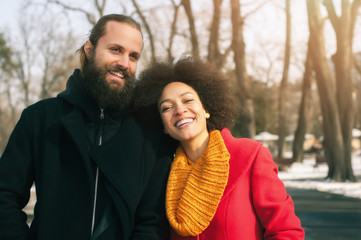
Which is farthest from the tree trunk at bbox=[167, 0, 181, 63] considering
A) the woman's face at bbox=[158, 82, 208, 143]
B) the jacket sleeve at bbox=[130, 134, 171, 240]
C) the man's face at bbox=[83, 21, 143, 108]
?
the jacket sleeve at bbox=[130, 134, 171, 240]

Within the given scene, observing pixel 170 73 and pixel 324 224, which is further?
pixel 324 224

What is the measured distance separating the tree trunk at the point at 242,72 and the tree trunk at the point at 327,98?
2575mm

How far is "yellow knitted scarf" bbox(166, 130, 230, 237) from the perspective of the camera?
7.11 feet

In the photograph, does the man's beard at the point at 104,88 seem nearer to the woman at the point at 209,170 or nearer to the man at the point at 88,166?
the man at the point at 88,166

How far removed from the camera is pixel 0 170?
2.17m

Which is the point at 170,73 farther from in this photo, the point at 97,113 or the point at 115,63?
the point at 97,113

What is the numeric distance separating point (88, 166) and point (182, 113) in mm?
658

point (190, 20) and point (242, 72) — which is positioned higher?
point (190, 20)

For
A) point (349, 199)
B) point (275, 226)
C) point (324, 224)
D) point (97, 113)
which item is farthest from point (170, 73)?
point (349, 199)

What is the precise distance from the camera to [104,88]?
8.16 feet

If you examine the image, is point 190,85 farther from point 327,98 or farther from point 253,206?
point 327,98

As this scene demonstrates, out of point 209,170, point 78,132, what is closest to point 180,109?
point 209,170

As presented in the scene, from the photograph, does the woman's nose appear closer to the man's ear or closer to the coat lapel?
the coat lapel

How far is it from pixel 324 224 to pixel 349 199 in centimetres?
315
